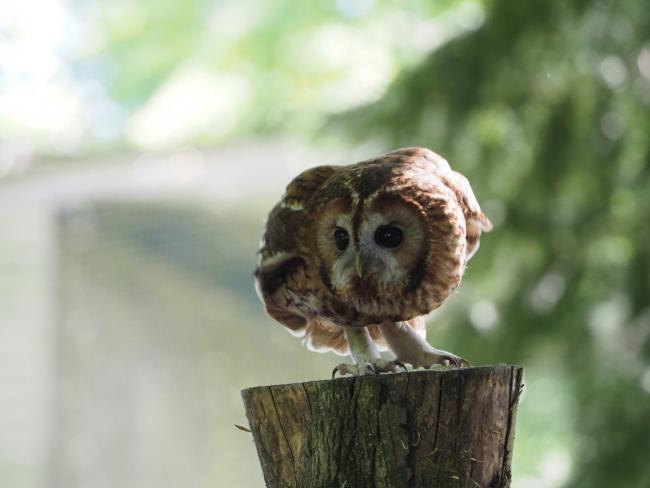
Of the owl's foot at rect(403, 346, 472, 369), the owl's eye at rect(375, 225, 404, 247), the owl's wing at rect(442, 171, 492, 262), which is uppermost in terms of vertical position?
the owl's wing at rect(442, 171, 492, 262)

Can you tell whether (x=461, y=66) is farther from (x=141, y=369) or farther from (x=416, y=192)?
(x=141, y=369)

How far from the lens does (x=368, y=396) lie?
4.90 ft

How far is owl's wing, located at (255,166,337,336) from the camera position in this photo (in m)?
1.67

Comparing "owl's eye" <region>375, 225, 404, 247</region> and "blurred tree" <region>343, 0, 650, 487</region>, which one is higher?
"blurred tree" <region>343, 0, 650, 487</region>

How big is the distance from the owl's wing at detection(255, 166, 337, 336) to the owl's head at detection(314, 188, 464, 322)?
0.21 feet

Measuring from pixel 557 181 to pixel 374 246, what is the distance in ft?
6.28

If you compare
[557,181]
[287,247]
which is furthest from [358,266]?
[557,181]

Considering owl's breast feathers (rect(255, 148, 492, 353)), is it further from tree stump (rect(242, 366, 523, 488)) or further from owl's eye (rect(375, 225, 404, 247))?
tree stump (rect(242, 366, 523, 488))

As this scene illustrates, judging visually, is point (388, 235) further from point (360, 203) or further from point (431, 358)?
point (431, 358)

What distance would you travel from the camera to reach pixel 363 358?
1.73m

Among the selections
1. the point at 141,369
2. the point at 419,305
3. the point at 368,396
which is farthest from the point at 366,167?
the point at 141,369

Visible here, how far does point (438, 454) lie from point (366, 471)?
0.11 meters

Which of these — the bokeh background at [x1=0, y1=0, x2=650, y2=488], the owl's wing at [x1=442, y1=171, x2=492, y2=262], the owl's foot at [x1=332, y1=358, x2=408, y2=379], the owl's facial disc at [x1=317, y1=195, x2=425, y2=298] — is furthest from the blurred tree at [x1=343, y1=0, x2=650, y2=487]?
the owl's facial disc at [x1=317, y1=195, x2=425, y2=298]

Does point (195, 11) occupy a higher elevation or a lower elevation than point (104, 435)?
higher
